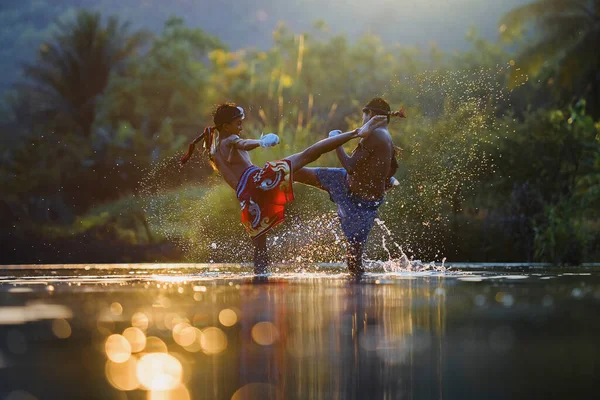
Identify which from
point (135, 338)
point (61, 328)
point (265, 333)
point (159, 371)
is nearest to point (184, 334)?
point (135, 338)

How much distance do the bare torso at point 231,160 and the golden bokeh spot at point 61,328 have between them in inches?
201

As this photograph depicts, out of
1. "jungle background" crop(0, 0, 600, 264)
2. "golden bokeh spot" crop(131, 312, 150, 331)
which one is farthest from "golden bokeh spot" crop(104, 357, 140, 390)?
"jungle background" crop(0, 0, 600, 264)

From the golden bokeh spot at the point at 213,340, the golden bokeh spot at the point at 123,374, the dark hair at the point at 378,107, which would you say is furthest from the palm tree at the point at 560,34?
the golden bokeh spot at the point at 123,374

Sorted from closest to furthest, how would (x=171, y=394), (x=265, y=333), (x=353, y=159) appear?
(x=171, y=394), (x=265, y=333), (x=353, y=159)

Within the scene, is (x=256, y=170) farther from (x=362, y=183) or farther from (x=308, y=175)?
(x=362, y=183)

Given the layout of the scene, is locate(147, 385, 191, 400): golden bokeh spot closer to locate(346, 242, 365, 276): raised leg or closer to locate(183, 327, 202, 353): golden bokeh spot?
locate(183, 327, 202, 353): golden bokeh spot

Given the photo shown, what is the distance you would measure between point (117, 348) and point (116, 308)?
2.34 metres

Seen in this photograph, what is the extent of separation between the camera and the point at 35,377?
4.55 meters

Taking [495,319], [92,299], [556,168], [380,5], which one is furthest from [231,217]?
[380,5]

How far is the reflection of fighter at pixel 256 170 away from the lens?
38.4 feet

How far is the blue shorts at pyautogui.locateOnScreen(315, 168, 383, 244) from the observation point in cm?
1190

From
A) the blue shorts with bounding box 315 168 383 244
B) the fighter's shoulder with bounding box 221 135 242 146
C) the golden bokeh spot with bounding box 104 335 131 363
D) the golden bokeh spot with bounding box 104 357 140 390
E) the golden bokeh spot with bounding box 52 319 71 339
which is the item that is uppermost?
the fighter's shoulder with bounding box 221 135 242 146

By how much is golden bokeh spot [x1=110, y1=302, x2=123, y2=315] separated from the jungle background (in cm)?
872

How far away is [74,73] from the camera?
170 ft
